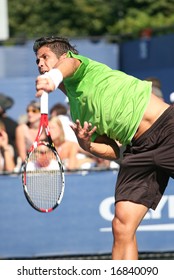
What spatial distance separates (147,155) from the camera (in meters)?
6.55

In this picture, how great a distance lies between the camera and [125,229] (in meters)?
6.51

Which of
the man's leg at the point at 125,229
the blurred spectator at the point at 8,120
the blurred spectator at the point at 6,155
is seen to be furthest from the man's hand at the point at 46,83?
the blurred spectator at the point at 8,120

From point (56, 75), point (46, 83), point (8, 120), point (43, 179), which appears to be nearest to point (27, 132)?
point (8, 120)

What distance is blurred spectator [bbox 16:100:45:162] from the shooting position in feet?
34.7

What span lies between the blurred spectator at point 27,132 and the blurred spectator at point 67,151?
0.23m

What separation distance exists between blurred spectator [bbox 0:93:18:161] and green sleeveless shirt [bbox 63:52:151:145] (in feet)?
13.7

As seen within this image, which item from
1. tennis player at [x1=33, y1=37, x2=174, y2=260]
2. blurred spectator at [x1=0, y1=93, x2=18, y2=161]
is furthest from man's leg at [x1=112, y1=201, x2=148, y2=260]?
blurred spectator at [x1=0, y1=93, x2=18, y2=161]

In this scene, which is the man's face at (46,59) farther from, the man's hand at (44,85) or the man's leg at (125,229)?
the man's leg at (125,229)

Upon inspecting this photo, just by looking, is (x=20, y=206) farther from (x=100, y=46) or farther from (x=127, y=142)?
(x=100, y=46)

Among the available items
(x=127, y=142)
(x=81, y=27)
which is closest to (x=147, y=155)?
(x=127, y=142)

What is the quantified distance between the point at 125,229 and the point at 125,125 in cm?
67

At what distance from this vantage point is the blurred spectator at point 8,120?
427 inches

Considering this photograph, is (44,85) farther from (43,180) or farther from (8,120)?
(8,120)
